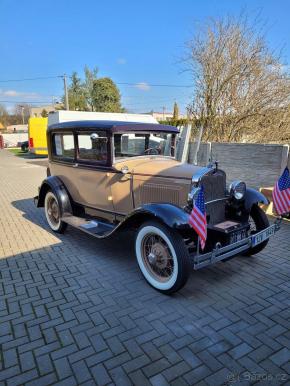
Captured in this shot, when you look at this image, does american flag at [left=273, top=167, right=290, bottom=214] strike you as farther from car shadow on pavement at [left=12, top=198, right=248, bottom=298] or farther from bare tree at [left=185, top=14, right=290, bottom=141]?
bare tree at [left=185, top=14, right=290, bottom=141]

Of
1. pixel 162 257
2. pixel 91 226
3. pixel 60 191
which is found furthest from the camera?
pixel 60 191

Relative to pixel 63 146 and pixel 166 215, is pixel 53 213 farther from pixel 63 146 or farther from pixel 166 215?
pixel 166 215

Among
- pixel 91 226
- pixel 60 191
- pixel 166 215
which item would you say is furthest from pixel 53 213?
pixel 166 215

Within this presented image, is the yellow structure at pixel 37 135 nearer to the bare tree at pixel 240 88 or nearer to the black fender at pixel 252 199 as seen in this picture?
the bare tree at pixel 240 88

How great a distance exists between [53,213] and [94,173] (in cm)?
147

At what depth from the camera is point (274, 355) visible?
7.23 ft

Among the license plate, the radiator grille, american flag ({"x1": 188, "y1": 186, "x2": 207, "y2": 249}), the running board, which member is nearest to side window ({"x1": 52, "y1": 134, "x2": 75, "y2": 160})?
the running board

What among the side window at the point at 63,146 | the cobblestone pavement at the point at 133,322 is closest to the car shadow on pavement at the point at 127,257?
the cobblestone pavement at the point at 133,322

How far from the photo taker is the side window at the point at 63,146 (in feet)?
15.5

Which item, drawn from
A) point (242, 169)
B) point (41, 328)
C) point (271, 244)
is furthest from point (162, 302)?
point (242, 169)

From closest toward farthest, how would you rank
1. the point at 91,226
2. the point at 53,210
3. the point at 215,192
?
the point at 215,192
the point at 91,226
the point at 53,210

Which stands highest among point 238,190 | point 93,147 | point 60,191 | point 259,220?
point 93,147

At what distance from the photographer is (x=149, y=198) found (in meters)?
3.66

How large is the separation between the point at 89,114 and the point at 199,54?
5525 millimetres
